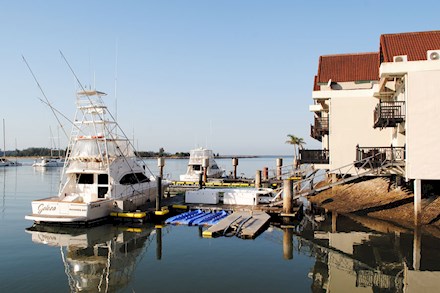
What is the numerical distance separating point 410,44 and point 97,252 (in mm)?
23118

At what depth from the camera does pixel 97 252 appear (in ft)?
60.0

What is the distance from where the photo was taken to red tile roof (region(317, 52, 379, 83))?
3244 cm

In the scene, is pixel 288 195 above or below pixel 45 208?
above

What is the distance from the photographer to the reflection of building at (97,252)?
14.3 meters

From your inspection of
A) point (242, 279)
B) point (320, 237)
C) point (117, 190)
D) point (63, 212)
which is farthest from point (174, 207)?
point (242, 279)

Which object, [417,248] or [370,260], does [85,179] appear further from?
[417,248]

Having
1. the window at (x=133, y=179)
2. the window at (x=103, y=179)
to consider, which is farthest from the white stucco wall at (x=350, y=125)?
the window at (x=103, y=179)

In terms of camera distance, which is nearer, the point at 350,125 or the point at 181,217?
the point at 181,217

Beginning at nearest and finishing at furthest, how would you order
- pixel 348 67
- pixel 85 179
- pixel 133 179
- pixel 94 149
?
1. pixel 85 179
2. pixel 94 149
3. pixel 133 179
4. pixel 348 67

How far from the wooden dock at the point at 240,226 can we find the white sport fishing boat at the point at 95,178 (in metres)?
7.08

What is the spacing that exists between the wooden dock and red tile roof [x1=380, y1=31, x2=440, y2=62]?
1308cm

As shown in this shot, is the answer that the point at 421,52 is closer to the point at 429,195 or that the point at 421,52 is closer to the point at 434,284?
the point at 429,195

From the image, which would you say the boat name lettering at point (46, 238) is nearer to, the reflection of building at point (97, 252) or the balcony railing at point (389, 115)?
the reflection of building at point (97, 252)

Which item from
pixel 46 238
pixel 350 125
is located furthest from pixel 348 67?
pixel 46 238
